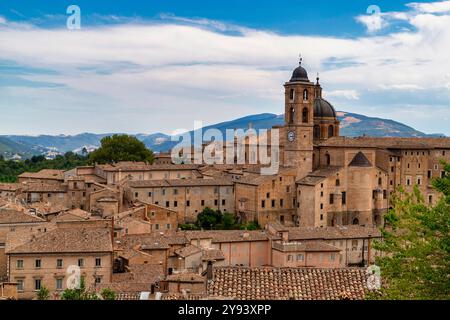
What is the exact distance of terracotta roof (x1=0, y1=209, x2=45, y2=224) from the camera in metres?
37.6

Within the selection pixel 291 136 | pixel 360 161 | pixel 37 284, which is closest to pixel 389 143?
pixel 360 161

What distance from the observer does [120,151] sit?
79.2m

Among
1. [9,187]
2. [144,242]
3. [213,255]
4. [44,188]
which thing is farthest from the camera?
[9,187]

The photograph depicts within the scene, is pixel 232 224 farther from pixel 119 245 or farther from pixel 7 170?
pixel 7 170

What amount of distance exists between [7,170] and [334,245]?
6341cm

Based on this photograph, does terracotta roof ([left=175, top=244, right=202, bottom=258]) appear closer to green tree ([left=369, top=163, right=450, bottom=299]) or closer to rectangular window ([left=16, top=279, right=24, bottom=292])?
rectangular window ([left=16, top=279, right=24, bottom=292])

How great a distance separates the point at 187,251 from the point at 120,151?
46247 millimetres

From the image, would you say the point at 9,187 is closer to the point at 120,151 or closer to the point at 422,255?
the point at 120,151

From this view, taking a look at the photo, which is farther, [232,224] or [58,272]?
[232,224]

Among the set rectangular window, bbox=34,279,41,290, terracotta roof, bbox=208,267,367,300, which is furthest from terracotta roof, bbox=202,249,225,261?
terracotta roof, bbox=208,267,367,300

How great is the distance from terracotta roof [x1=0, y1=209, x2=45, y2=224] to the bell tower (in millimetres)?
23777

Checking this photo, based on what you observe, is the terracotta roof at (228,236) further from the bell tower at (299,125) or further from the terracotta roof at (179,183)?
the bell tower at (299,125)

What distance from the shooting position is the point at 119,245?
35.7 metres
